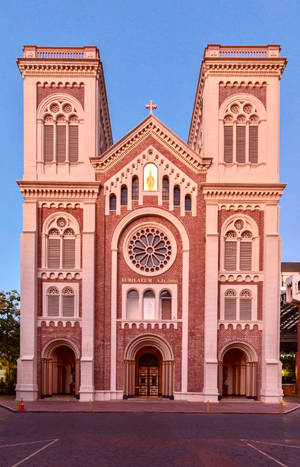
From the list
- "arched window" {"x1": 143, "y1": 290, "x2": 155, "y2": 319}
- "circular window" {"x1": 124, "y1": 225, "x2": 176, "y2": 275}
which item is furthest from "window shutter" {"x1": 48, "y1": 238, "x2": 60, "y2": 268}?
"arched window" {"x1": 143, "y1": 290, "x2": 155, "y2": 319}

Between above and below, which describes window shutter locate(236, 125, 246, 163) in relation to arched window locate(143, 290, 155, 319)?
above

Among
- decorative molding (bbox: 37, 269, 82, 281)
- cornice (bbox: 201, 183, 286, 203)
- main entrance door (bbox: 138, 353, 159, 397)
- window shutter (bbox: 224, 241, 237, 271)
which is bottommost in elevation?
main entrance door (bbox: 138, 353, 159, 397)

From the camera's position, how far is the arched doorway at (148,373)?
34.5 meters

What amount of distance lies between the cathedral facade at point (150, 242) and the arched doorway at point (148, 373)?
8 cm

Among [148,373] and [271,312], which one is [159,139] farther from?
[148,373]

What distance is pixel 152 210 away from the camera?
34.3 m

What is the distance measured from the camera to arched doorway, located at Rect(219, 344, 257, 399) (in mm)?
33250

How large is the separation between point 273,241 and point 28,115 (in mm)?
20742

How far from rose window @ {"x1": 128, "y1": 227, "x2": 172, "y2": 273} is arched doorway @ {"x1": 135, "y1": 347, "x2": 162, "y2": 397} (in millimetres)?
6303

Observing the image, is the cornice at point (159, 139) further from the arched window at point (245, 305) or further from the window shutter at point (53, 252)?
the arched window at point (245, 305)

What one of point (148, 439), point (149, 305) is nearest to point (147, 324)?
point (149, 305)

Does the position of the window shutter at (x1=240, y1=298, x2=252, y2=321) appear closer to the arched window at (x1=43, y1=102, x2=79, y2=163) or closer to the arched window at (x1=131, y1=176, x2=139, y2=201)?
the arched window at (x1=131, y1=176, x2=139, y2=201)

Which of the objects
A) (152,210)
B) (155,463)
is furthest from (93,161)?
(155,463)

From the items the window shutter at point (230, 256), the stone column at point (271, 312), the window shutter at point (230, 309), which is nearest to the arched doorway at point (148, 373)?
the window shutter at point (230, 309)
